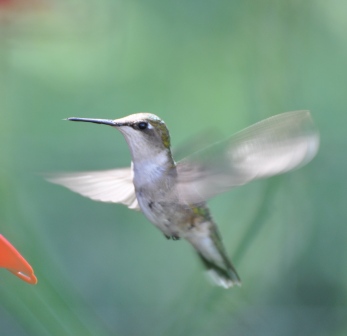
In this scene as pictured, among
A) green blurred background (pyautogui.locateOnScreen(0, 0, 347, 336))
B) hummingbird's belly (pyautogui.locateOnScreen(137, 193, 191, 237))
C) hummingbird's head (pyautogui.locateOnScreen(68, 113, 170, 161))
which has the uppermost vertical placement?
hummingbird's head (pyautogui.locateOnScreen(68, 113, 170, 161))

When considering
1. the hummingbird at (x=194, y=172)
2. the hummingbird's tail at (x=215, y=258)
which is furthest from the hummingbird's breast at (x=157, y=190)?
the hummingbird's tail at (x=215, y=258)

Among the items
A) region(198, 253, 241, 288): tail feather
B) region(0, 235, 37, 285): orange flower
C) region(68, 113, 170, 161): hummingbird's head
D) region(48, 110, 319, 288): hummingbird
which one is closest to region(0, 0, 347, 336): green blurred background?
region(198, 253, 241, 288): tail feather

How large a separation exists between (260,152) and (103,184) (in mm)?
371

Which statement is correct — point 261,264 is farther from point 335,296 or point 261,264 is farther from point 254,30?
point 254,30

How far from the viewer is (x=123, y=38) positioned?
3.08 m

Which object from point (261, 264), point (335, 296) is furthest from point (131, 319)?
point (335, 296)

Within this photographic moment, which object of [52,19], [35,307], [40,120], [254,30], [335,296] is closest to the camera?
[35,307]

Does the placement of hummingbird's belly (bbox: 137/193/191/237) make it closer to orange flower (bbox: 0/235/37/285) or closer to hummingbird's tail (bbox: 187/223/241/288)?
hummingbird's tail (bbox: 187/223/241/288)

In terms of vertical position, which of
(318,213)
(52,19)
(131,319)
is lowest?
(131,319)

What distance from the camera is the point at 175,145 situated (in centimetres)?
278

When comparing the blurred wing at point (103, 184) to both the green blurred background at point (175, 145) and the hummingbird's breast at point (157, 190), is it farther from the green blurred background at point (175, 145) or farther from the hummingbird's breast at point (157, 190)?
the green blurred background at point (175, 145)

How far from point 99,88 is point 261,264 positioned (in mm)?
816

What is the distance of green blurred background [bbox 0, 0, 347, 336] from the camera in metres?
2.78

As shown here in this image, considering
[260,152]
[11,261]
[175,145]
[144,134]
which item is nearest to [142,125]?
[144,134]
